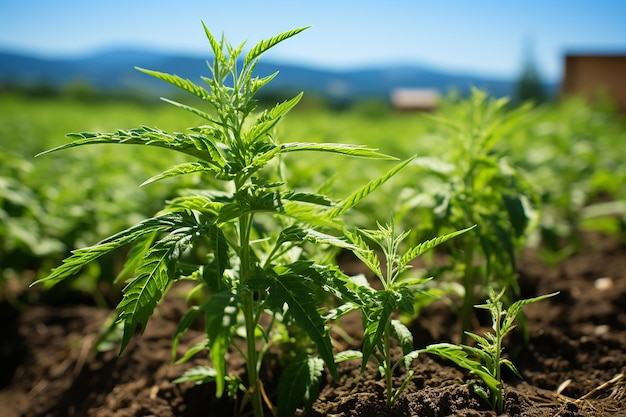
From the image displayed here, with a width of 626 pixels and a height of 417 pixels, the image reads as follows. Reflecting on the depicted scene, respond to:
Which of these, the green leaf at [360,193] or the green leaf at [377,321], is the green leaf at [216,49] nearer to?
the green leaf at [360,193]

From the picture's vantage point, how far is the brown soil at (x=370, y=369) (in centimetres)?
217

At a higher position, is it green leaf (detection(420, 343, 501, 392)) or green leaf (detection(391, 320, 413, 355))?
green leaf (detection(391, 320, 413, 355))

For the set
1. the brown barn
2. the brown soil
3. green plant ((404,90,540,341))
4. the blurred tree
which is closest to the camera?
the brown soil

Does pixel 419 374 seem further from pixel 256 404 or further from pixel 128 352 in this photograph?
pixel 128 352

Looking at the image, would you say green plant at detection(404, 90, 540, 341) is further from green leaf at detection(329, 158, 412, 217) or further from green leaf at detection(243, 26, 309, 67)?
green leaf at detection(243, 26, 309, 67)

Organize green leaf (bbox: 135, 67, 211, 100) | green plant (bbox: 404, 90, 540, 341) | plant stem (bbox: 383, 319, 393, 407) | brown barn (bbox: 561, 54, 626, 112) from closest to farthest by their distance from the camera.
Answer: green leaf (bbox: 135, 67, 211, 100)
plant stem (bbox: 383, 319, 393, 407)
green plant (bbox: 404, 90, 540, 341)
brown barn (bbox: 561, 54, 626, 112)

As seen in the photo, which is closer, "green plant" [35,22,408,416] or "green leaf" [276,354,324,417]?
"green plant" [35,22,408,416]

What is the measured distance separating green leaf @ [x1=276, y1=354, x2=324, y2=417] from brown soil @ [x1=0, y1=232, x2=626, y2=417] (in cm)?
18

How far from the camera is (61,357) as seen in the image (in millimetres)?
3584

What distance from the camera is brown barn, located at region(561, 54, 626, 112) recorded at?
23.9m

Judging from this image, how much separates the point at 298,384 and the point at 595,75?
27.3 m

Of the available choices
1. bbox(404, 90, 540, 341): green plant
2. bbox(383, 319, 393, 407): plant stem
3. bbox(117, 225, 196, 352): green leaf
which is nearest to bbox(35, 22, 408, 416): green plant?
bbox(117, 225, 196, 352): green leaf

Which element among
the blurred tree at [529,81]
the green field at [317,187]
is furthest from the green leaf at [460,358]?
the blurred tree at [529,81]

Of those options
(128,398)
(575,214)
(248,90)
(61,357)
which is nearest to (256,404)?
(128,398)
